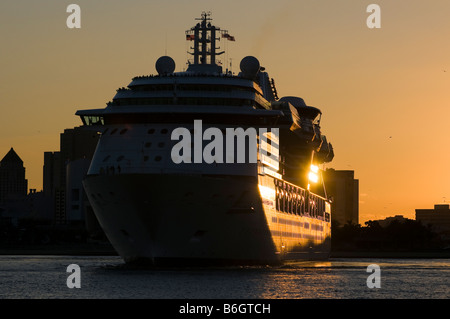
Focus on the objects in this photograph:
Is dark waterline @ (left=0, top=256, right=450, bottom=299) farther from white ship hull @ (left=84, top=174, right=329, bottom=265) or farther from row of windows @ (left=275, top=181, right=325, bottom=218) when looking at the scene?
row of windows @ (left=275, top=181, right=325, bottom=218)

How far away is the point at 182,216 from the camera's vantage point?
69.0 metres

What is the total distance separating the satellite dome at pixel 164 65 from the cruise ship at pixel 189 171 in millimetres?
79

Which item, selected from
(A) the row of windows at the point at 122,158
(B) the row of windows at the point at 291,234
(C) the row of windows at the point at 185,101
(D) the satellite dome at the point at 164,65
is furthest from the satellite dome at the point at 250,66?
(A) the row of windows at the point at 122,158

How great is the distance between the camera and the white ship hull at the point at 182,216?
6894 cm

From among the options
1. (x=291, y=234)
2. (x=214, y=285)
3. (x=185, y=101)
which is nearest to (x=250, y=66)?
(x=185, y=101)

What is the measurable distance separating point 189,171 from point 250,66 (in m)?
17.4

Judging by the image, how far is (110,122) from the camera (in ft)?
249

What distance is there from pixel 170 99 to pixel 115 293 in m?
20.8

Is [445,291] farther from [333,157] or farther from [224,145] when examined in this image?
[333,157]

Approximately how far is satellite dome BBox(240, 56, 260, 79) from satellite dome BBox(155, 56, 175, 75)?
5755mm

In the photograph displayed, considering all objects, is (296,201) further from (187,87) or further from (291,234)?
(187,87)

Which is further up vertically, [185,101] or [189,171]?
[185,101]
